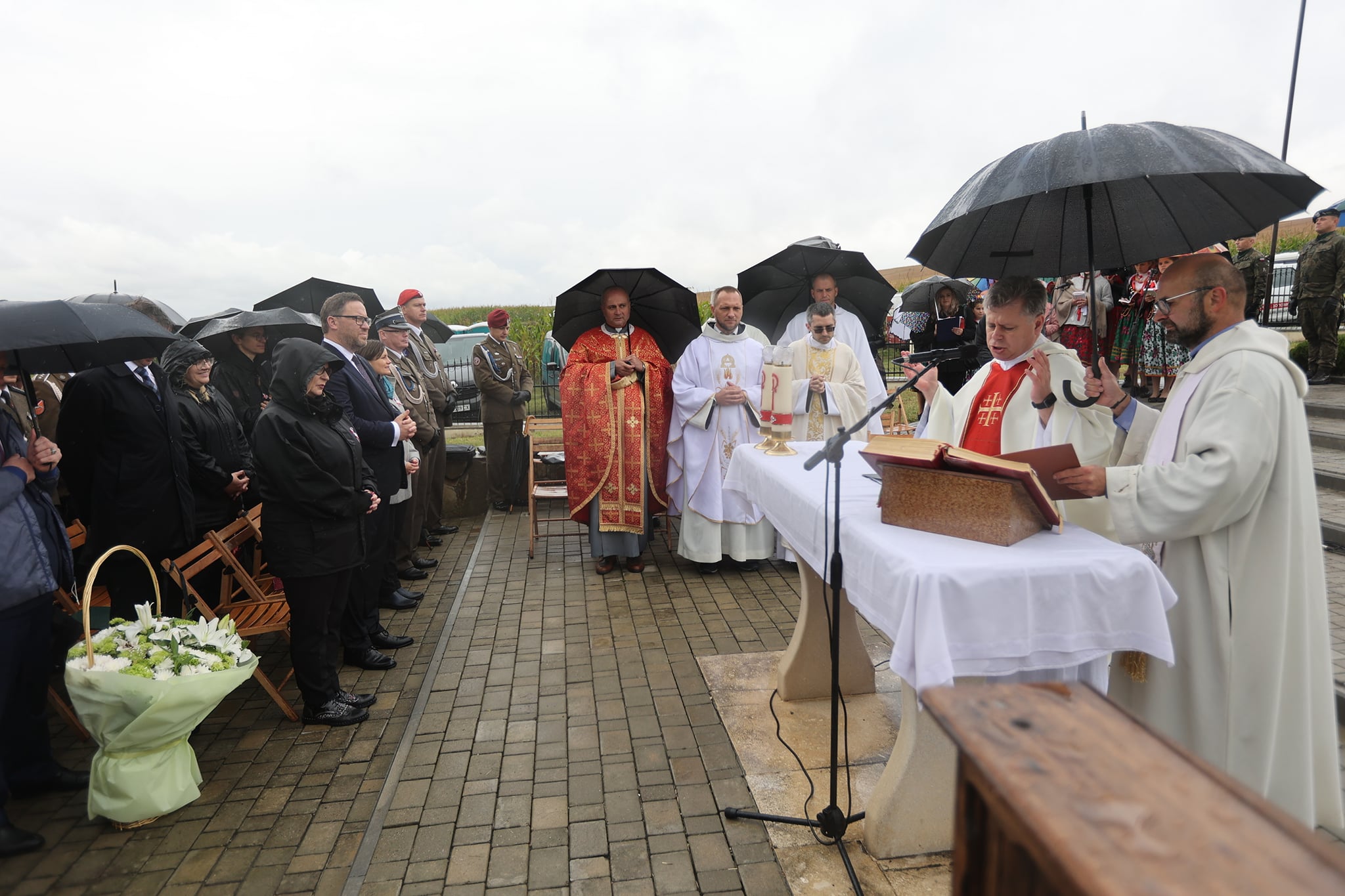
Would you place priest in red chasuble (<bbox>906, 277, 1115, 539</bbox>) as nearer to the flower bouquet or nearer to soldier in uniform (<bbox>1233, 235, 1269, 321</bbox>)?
the flower bouquet

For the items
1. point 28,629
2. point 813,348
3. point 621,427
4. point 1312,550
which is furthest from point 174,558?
point 1312,550

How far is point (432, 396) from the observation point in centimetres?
766

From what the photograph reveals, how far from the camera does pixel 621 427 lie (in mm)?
6621

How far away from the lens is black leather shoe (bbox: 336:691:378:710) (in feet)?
13.4

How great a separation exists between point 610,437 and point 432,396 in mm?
2135

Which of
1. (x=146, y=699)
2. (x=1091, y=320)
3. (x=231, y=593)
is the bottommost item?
(x=231, y=593)

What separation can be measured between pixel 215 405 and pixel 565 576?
2.89 metres

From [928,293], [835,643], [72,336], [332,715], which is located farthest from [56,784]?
[928,293]

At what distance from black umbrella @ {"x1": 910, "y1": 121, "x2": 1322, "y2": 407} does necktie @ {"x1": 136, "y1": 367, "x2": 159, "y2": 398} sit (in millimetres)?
3828

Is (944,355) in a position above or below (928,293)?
below

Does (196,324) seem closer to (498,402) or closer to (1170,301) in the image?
(498,402)

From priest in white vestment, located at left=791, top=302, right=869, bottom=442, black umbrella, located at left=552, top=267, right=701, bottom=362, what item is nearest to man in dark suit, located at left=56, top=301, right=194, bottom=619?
black umbrella, located at left=552, top=267, right=701, bottom=362

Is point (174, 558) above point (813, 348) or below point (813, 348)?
below

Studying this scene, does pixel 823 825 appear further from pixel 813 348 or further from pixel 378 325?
pixel 378 325
